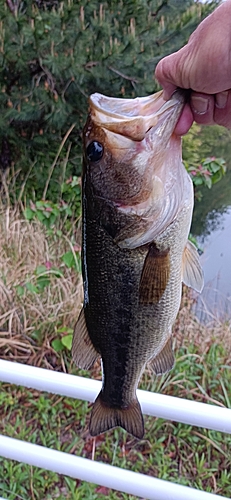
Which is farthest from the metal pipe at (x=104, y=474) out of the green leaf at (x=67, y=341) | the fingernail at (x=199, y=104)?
the green leaf at (x=67, y=341)

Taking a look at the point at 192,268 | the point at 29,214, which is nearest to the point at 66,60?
the point at 29,214

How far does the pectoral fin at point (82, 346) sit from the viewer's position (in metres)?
1.08

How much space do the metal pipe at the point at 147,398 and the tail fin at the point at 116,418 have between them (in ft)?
0.45

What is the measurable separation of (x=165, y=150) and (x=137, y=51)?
3688 mm

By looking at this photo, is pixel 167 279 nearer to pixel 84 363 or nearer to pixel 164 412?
pixel 84 363

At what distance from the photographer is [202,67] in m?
0.80

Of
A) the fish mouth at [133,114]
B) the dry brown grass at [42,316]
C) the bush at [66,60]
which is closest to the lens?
the fish mouth at [133,114]

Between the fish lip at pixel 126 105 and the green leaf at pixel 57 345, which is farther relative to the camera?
the green leaf at pixel 57 345

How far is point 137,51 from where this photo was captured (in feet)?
14.0

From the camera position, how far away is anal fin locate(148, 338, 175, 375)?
1108 mm

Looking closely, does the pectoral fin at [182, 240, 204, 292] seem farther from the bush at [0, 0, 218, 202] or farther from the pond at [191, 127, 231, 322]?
the bush at [0, 0, 218, 202]

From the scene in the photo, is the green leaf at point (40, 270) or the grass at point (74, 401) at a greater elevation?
the green leaf at point (40, 270)

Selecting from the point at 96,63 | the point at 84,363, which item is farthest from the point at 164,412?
the point at 96,63

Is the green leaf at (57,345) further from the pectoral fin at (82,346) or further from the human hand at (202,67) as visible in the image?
the human hand at (202,67)
